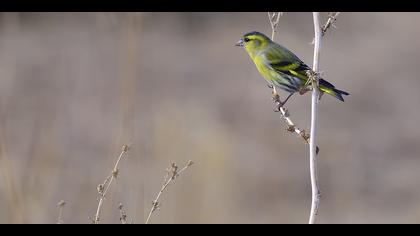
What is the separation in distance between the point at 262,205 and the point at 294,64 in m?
4.06

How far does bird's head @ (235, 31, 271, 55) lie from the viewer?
179 inches

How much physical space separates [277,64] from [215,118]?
17.8 ft

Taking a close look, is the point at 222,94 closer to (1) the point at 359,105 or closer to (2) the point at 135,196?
(1) the point at 359,105

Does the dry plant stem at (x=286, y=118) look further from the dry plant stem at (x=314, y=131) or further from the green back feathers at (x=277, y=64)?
the green back feathers at (x=277, y=64)

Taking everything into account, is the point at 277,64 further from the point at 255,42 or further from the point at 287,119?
the point at 287,119

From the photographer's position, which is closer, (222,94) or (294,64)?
(294,64)

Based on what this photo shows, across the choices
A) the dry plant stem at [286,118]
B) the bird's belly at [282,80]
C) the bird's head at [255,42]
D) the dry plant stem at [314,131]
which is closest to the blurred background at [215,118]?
the bird's head at [255,42]

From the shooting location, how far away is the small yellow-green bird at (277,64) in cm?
410

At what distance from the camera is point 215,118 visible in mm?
9695

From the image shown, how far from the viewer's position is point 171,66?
11695 mm

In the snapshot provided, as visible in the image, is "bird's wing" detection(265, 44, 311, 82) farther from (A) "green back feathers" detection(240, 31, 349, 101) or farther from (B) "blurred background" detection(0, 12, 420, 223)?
(B) "blurred background" detection(0, 12, 420, 223)

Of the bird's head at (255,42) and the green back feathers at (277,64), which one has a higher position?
the bird's head at (255,42)

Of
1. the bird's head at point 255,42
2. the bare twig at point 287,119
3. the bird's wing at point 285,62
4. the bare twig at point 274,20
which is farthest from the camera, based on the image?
the bird's head at point 255,42
